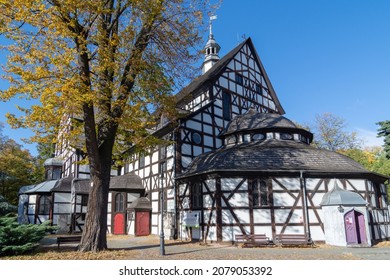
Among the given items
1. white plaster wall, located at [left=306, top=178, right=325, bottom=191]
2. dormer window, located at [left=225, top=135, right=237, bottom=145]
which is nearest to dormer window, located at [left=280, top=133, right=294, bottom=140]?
dormer window, located at [left=225, top=135, right=237, bottom=145]

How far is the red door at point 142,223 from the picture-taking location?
73.2 feet

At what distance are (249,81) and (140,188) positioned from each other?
14161 millimetres

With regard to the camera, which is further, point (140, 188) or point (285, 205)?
point (140, 188)

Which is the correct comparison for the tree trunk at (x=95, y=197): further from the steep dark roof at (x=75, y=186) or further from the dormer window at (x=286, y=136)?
the steep dark roof at (x=75, y=186)

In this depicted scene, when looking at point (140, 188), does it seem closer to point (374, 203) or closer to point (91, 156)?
point (91, 156)

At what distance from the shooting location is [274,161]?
57.6ft

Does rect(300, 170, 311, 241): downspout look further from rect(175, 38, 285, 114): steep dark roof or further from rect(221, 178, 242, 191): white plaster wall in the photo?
rect(175, 38, 285, 114): steep dark roof

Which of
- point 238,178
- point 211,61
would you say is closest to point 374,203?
point 238,178

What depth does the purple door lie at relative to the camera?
50.1 ft

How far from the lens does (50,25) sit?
35.8 feet

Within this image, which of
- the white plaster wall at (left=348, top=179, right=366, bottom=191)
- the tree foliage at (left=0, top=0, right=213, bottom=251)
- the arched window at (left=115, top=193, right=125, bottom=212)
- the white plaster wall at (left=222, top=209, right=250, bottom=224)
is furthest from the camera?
the arched window at (left=115, top=193, right=125, bottom=212)

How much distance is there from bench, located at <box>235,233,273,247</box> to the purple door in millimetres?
4102

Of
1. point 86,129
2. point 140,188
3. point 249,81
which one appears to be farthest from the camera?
point 249,81

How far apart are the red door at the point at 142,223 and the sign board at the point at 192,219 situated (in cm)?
492
